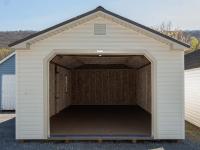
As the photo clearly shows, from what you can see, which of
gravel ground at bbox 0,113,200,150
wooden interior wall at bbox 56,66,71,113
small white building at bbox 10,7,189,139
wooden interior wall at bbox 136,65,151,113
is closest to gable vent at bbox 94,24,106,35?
small white building at bbox 10,7,189,139

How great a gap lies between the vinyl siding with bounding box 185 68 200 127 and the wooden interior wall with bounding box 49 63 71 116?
623 centimetres

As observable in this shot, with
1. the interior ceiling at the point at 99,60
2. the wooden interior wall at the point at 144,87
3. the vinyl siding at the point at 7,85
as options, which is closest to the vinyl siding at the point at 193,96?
the interior ceiling at the point at 99,60

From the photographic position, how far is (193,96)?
15359mm

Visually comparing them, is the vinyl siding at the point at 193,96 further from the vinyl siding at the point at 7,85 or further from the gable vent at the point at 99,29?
the vinyl siding at the point at 7,85

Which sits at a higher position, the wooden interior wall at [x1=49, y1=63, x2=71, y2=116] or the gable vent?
the gable vent

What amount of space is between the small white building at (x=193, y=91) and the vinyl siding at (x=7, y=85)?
10916 mm

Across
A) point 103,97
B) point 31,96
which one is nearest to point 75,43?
point 31,96

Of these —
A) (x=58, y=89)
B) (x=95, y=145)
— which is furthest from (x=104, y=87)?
(x=95, y=145)

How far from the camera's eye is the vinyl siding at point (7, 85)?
2231 cm

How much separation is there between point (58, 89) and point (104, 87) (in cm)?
604

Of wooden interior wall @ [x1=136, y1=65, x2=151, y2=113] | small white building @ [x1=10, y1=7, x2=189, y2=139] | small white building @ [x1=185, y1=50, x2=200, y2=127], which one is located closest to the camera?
small white building @ [x1=10, y1=7, x2=189, y2=139]

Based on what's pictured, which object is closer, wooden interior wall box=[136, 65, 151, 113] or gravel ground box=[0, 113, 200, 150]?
gravel ground box=[0, 113, 200, 150]

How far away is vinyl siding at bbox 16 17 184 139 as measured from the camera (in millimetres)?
10742

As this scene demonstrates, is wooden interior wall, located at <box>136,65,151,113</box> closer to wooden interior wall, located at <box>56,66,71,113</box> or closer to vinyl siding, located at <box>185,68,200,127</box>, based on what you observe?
vinyl siding, located at <box>185,68,200,127</box>
